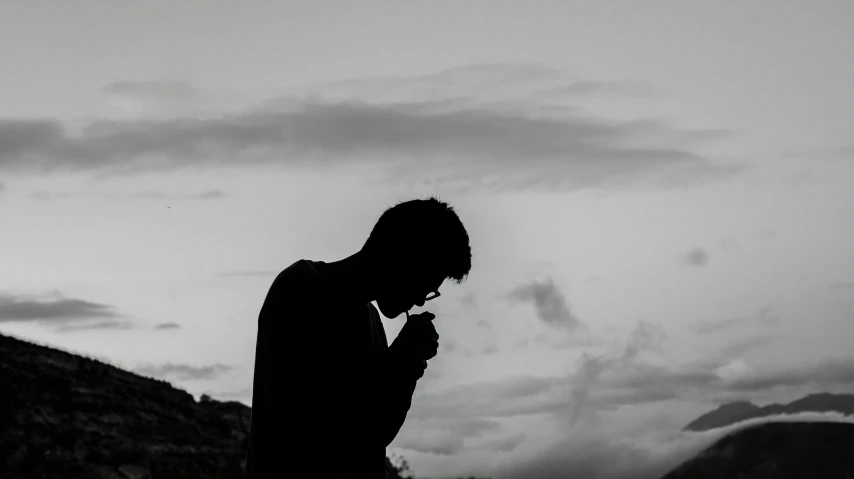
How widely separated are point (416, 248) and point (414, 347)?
1.55ft

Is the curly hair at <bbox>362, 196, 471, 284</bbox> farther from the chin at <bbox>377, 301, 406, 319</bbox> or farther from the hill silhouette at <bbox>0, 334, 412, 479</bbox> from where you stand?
the hill silhouette at <bbox>0, 334, 412, 479</bbox>

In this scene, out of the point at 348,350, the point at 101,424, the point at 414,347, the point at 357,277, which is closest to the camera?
the point at 414,347

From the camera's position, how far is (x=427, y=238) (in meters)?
4.84

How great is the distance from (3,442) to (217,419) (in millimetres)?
5998

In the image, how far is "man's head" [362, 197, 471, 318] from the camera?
4.85m

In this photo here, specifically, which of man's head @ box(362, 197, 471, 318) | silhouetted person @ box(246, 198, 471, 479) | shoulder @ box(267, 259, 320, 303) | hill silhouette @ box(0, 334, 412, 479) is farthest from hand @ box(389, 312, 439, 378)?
hill silhouette @ box(0, 334, 412, 479)

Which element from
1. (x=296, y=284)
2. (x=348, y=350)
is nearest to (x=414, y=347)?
(x=348, y=350)

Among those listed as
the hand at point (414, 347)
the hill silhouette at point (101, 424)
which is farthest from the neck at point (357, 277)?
the hill silhouette at point (101, 424)

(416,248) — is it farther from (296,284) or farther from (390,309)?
(296,284)

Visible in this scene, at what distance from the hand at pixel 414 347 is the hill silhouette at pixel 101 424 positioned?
1610cm

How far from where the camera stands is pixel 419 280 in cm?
491

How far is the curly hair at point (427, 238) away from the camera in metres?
4.85

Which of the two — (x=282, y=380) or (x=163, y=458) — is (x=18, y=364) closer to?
(x=163, y=458)

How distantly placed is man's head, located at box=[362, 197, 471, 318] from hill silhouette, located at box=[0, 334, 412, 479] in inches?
630
